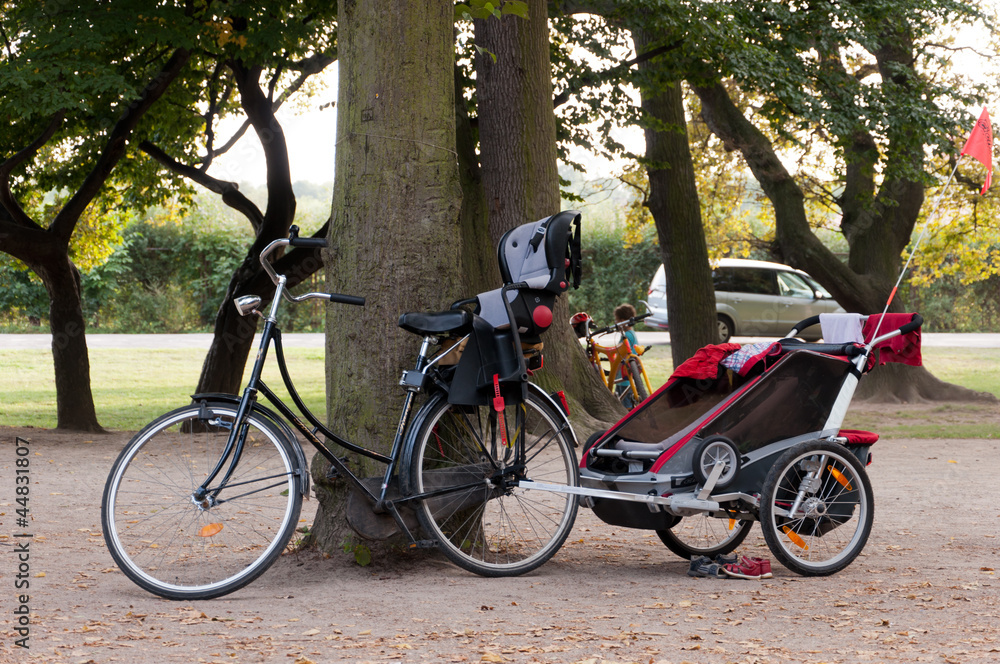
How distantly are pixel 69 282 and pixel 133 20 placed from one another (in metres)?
3.28

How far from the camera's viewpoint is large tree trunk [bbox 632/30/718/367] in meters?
12.1

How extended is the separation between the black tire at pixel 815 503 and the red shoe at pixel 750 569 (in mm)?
86

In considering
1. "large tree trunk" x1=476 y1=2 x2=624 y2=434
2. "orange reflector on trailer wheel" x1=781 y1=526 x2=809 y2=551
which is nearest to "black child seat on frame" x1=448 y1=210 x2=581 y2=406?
"orange reflector on trailer wheel" x1=781 y1=526 x2=809 y2=551

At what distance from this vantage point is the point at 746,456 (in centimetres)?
431

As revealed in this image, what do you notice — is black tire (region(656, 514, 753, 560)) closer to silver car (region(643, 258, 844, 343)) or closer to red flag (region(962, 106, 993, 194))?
red flag (region(962, 106, 993, 194))

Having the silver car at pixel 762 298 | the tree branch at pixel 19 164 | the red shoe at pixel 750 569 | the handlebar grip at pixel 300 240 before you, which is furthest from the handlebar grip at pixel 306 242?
the silver car at pixel 762 298

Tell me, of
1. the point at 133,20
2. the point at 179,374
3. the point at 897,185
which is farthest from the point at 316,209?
the point at 133,20

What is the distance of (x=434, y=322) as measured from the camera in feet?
13.3

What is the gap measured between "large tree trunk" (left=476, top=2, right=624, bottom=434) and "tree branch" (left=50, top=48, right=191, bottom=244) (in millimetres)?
3189

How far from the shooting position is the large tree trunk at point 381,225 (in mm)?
4293

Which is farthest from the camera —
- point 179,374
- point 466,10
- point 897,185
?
point 179,374

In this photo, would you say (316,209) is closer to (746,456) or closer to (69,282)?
(69,282)

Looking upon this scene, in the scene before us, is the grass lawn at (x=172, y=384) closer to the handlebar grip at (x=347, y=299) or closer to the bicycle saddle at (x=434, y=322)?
the bicycle saddle at (x=434, y=322)

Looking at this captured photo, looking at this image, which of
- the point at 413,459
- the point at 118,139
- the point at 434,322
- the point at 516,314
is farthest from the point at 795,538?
the point at 118,139
